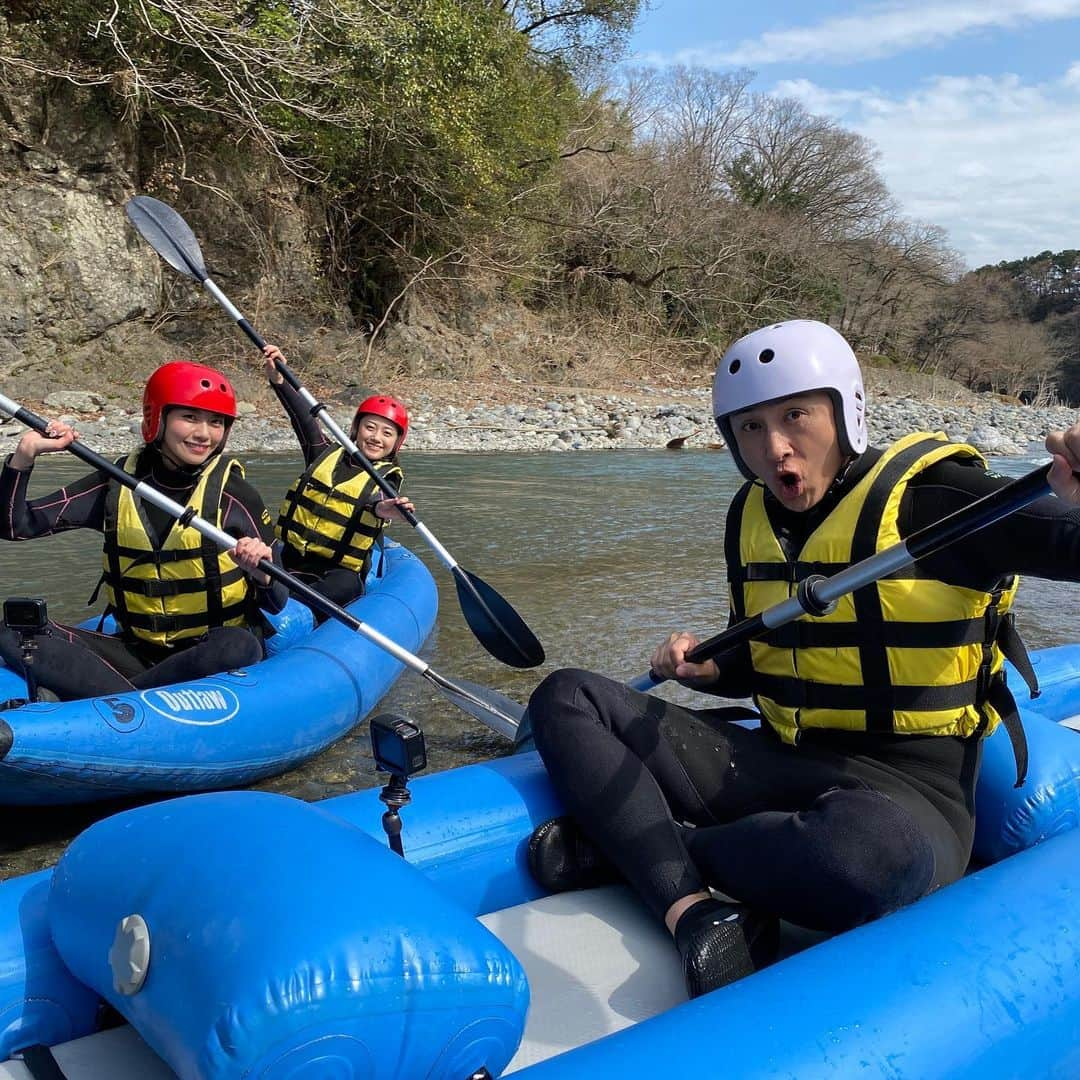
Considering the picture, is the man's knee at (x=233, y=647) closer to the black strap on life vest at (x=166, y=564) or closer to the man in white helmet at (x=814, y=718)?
the black strap on life vest at (x=166, y=564)

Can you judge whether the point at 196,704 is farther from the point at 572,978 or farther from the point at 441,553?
the point at 441,553

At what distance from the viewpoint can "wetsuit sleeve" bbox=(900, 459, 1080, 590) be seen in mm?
1573

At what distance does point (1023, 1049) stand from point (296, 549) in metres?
3.73

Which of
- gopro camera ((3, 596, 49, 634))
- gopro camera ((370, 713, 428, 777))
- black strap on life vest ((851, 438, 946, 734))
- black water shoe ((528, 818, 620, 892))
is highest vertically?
black strap on life vest ((851, 438, 946, 734))

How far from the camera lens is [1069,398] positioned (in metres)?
34.1

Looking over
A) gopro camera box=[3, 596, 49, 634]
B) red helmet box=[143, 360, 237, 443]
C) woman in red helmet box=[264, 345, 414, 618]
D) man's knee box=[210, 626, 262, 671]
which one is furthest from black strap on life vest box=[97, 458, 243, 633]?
woman in red helmet box=[264, 345, 414, 618]

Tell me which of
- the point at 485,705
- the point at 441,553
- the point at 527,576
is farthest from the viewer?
the point at 527,576

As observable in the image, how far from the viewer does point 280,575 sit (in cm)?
310

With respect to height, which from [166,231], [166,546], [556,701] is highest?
[166,231]

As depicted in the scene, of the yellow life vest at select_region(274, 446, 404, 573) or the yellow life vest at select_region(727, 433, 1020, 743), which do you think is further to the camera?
the yellow life vest at select_region(274, 446, 404, 573)

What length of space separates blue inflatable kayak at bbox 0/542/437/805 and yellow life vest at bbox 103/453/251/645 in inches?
10.4

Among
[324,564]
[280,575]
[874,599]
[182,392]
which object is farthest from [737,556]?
[324,564]

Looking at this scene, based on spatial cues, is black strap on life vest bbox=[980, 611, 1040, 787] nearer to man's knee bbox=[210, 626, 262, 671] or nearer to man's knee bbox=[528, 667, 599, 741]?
man's knee bbox=[528, 667, 599, 741]

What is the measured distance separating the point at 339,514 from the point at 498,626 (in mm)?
931
